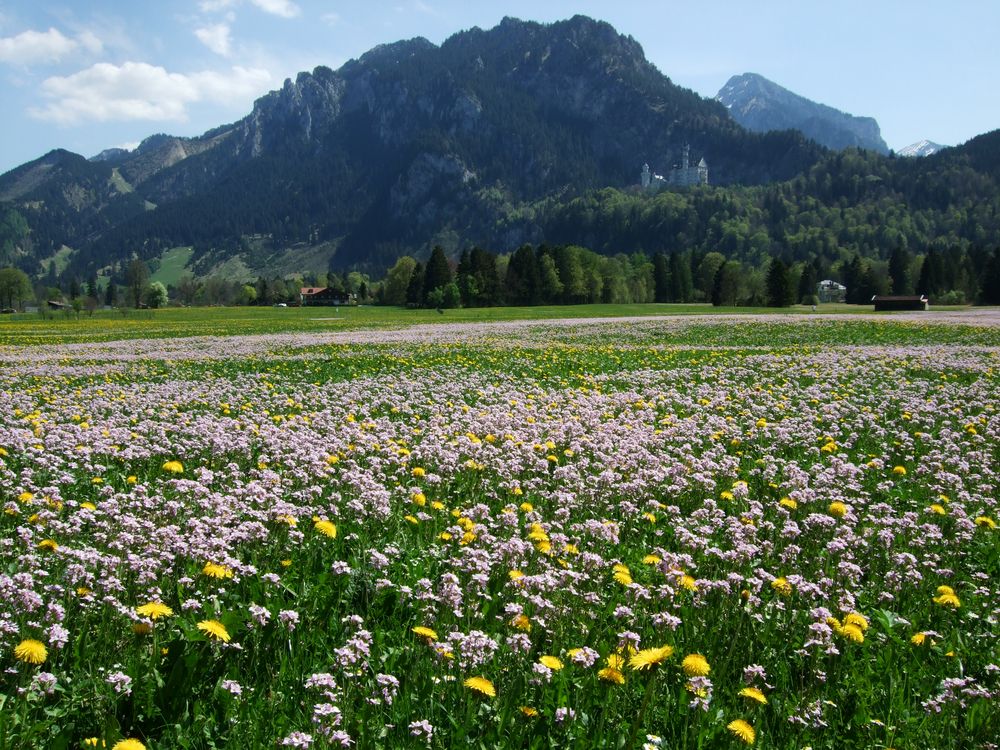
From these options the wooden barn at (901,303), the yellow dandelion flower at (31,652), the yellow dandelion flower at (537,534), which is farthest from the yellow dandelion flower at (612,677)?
the wooden barn at (901,303)

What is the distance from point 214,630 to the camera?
3.85 metres

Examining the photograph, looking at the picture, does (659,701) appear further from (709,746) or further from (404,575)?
(404,575)

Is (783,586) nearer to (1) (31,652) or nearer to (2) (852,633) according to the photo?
(2) (852,633)

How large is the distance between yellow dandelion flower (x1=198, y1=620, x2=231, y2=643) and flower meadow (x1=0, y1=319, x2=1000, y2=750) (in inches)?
2.5

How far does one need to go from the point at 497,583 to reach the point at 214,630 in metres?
2.22

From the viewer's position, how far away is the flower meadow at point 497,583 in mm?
3754

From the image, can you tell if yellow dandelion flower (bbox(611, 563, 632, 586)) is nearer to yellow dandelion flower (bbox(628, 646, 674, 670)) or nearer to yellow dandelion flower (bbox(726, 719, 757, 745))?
yellow dandelion flower (bbox(628, 646, 674, 670))

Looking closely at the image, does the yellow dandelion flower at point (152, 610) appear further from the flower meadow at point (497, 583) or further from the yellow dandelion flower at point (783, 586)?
the yellow dandelion flower at point (783, 586)

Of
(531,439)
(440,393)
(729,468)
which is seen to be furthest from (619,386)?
(729,468)

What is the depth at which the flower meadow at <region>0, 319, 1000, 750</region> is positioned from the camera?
3.75m

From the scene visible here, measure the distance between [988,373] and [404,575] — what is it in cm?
1923

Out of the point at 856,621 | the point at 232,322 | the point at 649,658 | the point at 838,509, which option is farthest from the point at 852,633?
the point at 232,322

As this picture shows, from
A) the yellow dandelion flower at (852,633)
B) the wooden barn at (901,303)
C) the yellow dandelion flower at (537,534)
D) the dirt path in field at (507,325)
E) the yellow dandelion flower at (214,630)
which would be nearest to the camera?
the yellow dandelion flower at (214,630)

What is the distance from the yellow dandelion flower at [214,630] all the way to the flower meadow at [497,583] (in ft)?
0.21
